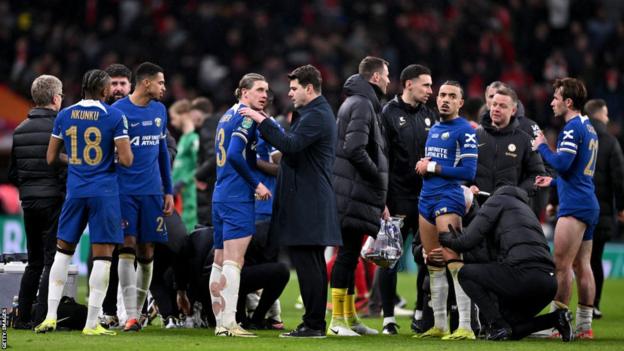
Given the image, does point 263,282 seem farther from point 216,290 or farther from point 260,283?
point 216,290

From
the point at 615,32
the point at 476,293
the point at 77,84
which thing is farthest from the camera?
the point at 615,32

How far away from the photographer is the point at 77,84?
23.5m

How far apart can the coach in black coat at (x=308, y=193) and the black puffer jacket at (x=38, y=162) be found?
2022 millimetres

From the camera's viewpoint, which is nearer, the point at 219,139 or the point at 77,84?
the point at 219,139

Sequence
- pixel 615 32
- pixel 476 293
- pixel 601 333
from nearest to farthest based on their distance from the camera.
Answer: pixel 476 293 → pixel 601 333 → pixel 615 32

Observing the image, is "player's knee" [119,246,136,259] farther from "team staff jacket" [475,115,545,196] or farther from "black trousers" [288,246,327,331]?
"team staff jacket" [475,115,545,196]

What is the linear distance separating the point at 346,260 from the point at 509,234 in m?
1.53

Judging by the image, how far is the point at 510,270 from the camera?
10453 mm

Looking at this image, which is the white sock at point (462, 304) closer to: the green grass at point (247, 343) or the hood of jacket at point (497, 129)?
the green grass at point (247, 343)

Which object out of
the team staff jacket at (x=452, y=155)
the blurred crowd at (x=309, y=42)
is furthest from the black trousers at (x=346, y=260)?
the blurred crowd at (x=309, y=42)

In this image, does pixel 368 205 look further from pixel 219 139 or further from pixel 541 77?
pixel 541 77

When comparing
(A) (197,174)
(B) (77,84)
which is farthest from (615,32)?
(A) (197,174)

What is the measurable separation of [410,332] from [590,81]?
13472mm

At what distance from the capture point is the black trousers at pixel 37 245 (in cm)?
1129
